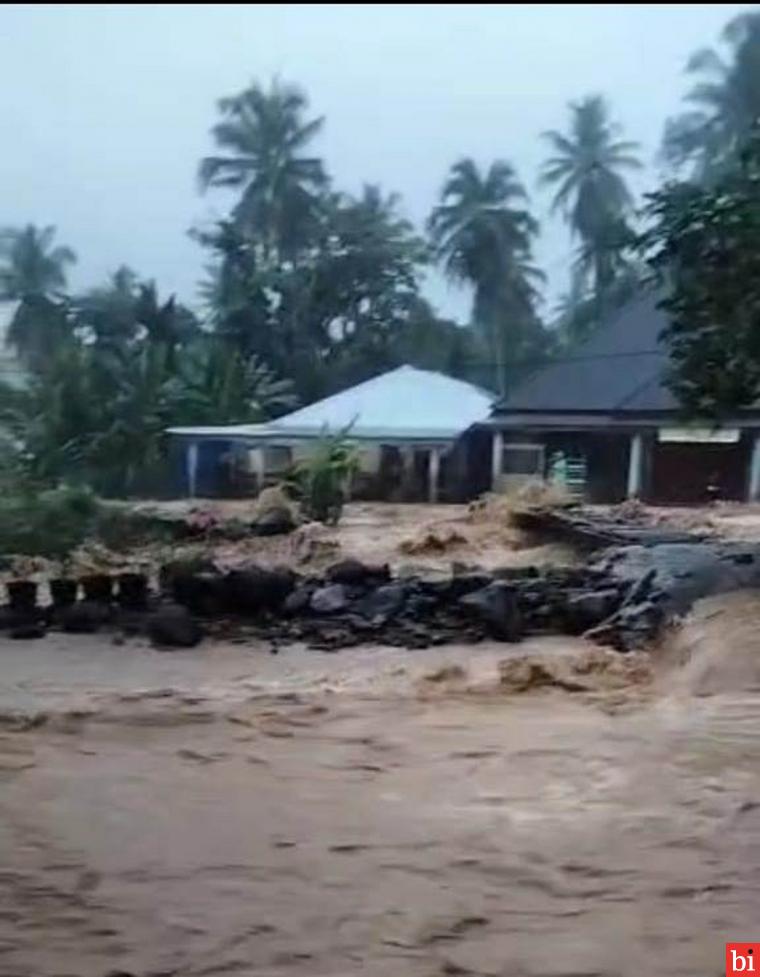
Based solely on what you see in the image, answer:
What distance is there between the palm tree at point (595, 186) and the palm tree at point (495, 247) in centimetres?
14

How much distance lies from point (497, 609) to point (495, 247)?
130 cm

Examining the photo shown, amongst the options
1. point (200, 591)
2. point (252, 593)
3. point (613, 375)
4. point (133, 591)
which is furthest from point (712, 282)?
point (133, 591)

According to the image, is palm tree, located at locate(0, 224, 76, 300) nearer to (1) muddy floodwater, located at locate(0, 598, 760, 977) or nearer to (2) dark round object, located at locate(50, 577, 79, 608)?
(1) muddy floodwater, located at locate(0, 598, 760, 977)

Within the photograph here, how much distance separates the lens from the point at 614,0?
9.08ft

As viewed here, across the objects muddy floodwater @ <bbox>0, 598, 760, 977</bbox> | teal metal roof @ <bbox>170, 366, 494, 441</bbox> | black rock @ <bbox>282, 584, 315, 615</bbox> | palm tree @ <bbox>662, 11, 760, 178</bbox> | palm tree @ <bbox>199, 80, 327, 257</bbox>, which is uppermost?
palm tree @ <bbox>662, 11, 760, 178</bbox>

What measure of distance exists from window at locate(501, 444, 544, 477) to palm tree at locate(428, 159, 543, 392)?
0.18m

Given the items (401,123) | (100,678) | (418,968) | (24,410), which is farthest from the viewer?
(100,678)

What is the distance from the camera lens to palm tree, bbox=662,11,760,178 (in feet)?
10.6

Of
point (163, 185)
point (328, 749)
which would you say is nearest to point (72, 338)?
point (163, 185)

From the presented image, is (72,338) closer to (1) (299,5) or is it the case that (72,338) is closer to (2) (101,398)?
(2) (101,398)

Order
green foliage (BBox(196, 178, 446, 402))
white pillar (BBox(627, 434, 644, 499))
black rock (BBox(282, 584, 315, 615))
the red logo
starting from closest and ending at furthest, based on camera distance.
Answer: the red logo
green foliage (BBox(196, 178, 446, 402))
white pillar (BBox(627, 434, 644, 499))
black rock (BBox(282, 584, 315, 615))

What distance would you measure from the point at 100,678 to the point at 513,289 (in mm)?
1704

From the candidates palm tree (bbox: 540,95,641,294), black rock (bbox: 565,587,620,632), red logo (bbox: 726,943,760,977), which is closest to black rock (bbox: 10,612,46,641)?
black rock (bbox: 565,587,620,632)

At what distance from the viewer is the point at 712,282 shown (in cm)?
366
